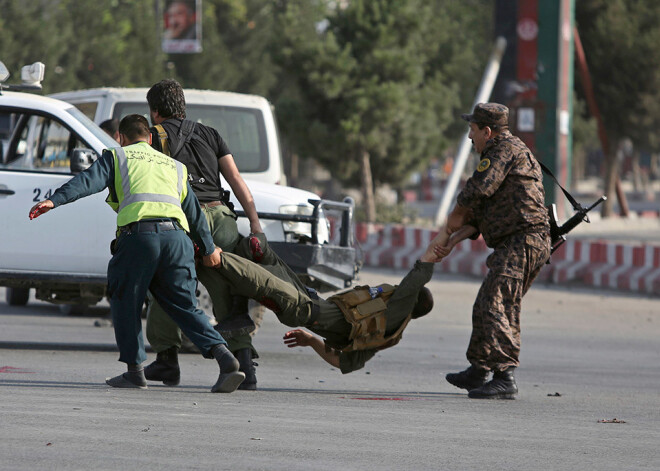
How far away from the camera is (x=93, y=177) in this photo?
23.6ft

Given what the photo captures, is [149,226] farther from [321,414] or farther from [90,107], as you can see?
[90,107]

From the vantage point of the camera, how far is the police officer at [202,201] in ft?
25.7

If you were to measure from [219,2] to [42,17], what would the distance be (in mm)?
16810

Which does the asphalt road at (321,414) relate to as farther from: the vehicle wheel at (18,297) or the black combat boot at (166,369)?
the vehicle wheel at (18,297)

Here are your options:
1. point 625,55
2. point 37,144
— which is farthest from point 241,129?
point 625,55

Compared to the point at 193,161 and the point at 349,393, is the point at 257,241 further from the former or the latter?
the point at 349,393

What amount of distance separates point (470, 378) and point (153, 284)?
2.18 metres

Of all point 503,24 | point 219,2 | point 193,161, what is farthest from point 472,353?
point 219,2

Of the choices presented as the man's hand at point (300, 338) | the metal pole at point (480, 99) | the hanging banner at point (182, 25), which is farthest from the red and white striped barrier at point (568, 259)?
the hanging banner at point (182, 25)

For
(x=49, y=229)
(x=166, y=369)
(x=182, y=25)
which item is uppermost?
(x=182, y=25)

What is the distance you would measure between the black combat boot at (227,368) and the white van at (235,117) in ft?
16.8

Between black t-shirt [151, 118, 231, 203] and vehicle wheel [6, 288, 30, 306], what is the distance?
22.0 ft

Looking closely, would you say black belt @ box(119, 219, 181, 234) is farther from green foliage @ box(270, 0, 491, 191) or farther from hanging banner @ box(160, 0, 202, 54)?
hanging banner @ box(160, 0, 202, 54)

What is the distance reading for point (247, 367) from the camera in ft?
26.0
